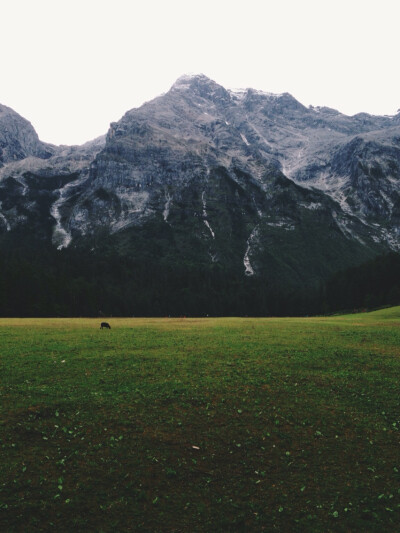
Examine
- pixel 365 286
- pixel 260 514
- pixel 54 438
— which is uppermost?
pixel 365 286

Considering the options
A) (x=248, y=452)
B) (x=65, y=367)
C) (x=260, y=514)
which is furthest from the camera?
(x=65, y=367)

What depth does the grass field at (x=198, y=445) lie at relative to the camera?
13859 millimetres

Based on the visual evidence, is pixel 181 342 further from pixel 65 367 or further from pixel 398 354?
pixel 398 354

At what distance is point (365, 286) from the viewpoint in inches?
6363

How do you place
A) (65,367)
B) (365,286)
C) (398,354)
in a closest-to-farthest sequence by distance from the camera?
1. (65,367)
2. (398,354)
3. (365,286)

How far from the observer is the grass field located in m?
13.9

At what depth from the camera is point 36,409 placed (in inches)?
814

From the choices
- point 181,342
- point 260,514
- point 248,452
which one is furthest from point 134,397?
point 181,342

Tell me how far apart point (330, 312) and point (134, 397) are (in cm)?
15974

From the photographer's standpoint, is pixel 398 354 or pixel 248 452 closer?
pixel 248 452

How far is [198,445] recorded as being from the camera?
18078 millimetres

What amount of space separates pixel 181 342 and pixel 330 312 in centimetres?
14184

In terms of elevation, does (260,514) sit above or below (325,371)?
below

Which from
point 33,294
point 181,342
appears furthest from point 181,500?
point 33,294
